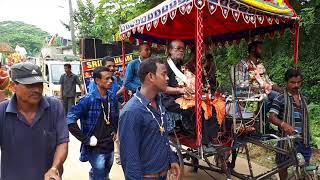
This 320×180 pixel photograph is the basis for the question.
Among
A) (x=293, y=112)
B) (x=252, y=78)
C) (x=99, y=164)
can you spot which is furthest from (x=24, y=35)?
(x=293, y=112)

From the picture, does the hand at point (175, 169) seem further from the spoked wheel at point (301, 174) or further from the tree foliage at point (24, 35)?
the tree foliage at point (24, 35)

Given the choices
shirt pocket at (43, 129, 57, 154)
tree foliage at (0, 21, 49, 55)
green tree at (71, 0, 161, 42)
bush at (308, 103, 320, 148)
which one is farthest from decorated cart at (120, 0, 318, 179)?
tree foliage at (0, 21, 49, 55)

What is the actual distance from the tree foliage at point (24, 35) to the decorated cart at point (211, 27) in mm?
64322

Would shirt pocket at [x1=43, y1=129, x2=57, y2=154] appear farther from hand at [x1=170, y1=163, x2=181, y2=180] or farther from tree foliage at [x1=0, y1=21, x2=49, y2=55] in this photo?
tree foliage at [x1=0, y1=21, x2=49, y2=55]

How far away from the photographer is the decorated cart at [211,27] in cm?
450

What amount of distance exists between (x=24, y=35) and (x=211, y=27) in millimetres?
78160

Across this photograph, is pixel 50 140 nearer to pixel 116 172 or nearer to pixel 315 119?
pixel 116 172

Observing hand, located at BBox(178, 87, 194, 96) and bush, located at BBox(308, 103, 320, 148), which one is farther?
bush, located at BBox(308, 103, 320, 148)

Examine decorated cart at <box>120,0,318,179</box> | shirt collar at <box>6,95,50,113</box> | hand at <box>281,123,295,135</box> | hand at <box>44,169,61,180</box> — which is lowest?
hand at <box>281,123,295,135</box>

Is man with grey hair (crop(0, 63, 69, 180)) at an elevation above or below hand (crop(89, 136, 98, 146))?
above

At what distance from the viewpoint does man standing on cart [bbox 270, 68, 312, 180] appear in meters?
4.67

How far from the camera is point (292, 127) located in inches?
184

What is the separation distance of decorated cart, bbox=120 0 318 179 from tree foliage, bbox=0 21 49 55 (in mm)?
64322

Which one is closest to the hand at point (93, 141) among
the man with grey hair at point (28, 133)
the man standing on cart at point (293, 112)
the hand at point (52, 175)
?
the man with grey hair at point (28, 133)
